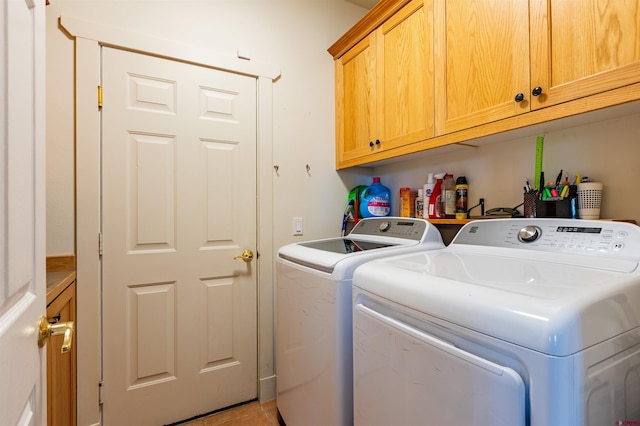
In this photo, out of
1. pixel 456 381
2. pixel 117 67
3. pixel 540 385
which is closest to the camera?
pixel 540 385

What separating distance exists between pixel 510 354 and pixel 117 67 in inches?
80.9

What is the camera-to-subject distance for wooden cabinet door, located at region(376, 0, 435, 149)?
1.50 metres

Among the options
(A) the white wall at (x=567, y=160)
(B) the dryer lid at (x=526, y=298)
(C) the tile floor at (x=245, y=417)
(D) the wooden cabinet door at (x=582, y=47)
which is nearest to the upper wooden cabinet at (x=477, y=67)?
(D) the wooden cabinet door at (x=582, y=47)

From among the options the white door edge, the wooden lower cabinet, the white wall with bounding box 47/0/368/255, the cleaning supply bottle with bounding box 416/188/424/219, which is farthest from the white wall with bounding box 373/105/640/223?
the wooden lower cabinet

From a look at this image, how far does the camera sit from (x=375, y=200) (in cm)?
208

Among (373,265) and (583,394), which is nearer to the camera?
(583,394)

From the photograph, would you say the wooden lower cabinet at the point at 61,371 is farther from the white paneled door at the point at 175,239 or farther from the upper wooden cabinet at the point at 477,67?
the upper wooden cabinet at the point at 477,67

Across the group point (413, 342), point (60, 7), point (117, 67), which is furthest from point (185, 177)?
point (413, 342)

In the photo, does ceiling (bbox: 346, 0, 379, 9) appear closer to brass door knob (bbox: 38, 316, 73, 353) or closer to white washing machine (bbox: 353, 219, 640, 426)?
white washing machine (bbox: 353, 219, 640, 426)

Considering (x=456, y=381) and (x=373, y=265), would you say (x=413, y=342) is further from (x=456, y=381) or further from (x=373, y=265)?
(x=373, y=265)

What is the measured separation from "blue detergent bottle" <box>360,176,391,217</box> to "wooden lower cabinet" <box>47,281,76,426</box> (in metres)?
1.68

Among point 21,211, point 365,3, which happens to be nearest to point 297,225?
point 21,211

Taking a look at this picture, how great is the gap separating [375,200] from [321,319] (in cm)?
109

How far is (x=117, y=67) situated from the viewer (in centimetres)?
161
